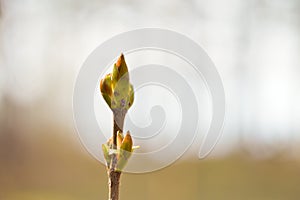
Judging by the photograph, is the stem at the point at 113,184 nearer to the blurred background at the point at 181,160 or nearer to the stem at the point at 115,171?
the stem at the point at 115,171

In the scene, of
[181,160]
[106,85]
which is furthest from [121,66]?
[181,160]

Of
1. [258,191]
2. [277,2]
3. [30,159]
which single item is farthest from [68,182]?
[277,2]

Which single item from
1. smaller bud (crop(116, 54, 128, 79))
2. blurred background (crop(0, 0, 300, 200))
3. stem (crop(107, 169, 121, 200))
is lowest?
Answer: stem (crop(107, 169, 121, 200))

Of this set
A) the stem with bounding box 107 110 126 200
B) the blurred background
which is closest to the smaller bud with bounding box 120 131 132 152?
the stem with bounding box 107 110 126 200

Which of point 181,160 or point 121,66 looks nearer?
point 121,66

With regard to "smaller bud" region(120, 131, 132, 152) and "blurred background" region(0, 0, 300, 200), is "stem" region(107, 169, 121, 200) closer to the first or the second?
"smaller bud" region(120, 131, 132, 152)

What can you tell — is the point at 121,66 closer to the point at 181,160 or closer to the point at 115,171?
the point at 115,171

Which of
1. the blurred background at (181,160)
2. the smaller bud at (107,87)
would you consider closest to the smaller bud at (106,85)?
the smaller bud at (107,87)

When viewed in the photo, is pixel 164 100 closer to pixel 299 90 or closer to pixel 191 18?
pixel 191 18

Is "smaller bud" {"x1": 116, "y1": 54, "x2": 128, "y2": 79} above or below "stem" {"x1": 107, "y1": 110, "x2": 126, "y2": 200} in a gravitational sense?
above
